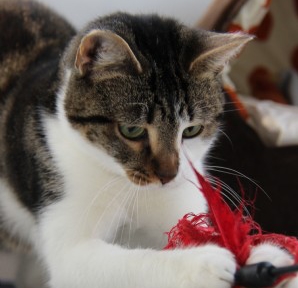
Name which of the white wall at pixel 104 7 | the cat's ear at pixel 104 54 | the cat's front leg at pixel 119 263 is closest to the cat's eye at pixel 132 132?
the cat's ear at pixel 104 54

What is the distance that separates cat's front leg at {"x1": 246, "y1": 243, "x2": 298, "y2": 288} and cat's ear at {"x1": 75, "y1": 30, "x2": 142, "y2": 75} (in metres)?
0.40

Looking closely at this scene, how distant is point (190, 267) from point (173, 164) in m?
0.25

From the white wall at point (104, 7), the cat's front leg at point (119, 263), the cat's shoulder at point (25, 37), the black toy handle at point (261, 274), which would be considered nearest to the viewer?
the black toy handle at point (261, 274)

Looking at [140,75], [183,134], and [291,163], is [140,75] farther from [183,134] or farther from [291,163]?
[291,163]

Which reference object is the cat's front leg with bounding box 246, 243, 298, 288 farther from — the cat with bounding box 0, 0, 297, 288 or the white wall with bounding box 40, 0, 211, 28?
the white wall with bounding box 40, 0, 211, 28

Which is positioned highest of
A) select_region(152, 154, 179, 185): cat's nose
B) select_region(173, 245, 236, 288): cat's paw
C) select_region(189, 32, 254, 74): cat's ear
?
select_region(189, 32, 254, 74): cat's ear

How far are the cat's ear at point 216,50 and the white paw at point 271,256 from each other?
39cm

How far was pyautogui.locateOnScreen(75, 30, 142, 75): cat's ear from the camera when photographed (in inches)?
34.7

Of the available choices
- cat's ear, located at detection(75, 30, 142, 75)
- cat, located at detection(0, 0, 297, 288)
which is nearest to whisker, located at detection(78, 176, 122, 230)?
cat, located at detection(0, 0, 297, 288)

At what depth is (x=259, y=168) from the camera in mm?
1628

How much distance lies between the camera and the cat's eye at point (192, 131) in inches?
39.1

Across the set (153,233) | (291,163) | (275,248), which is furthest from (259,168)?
(275,248)

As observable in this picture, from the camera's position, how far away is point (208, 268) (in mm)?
714

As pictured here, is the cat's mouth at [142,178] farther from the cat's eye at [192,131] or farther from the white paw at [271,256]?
the white paw at [271,256]
